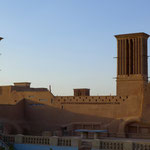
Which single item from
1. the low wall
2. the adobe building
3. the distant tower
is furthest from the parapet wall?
the low wall

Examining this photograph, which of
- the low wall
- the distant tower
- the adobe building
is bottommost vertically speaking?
the low wall

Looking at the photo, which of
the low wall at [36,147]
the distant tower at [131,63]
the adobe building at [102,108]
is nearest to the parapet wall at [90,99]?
the adobe building at [102,108]

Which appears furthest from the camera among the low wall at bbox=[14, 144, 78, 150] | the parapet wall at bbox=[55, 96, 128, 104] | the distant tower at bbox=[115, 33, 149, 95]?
the distant tower at bbox=[115, 33, 149, 95]

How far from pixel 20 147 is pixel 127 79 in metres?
15.4

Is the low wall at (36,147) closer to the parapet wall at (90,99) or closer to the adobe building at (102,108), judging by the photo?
the adobe building at (102,108)

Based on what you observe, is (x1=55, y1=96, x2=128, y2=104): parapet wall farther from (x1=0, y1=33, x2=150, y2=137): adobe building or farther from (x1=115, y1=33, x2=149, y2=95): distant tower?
(x1=115, y1=33, x2=149, y2=95): distant tower

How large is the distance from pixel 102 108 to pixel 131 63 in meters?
5.75

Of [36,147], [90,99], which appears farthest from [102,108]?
[36,147]

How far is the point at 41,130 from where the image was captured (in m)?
35.8

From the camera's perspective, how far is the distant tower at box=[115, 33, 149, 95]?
3416 centimetres

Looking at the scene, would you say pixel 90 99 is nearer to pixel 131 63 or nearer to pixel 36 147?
pixel 131 63

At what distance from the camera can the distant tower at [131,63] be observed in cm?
3416

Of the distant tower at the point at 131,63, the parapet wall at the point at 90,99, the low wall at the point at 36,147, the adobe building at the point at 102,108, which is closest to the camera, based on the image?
the low wall at the point at 36,147

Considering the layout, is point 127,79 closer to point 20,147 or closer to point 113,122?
point 113,122
